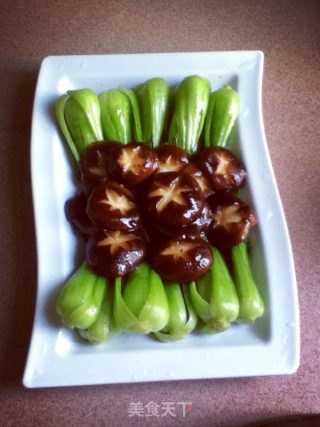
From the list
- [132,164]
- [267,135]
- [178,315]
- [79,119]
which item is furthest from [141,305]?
[267,135]

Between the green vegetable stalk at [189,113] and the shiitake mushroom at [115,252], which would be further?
the green vegetable stalk at [189,113]

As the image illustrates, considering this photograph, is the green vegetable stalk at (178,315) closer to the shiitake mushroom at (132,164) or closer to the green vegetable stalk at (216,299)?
the green vegetable stalk at (216,299)

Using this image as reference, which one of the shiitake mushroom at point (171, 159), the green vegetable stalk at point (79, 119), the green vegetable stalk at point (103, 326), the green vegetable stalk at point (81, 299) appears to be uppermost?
the green vegetable stalk at point (79, 119)

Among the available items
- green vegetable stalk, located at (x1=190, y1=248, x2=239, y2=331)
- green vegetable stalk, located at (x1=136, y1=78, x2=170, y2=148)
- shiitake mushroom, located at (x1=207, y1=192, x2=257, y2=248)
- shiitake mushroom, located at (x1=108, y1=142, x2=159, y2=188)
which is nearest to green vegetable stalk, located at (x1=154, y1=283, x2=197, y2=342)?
green vegetable stalk, located at (x1=190, y1=248, x2=239, y2=331)

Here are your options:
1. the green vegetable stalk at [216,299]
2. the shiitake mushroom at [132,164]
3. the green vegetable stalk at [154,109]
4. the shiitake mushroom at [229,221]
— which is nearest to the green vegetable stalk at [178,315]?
the green vegetable stalk at [216,299]

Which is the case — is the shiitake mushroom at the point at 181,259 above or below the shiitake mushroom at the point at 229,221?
below

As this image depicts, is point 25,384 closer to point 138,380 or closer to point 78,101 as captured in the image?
point 138,380

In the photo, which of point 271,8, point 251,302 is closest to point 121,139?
point 251,302
